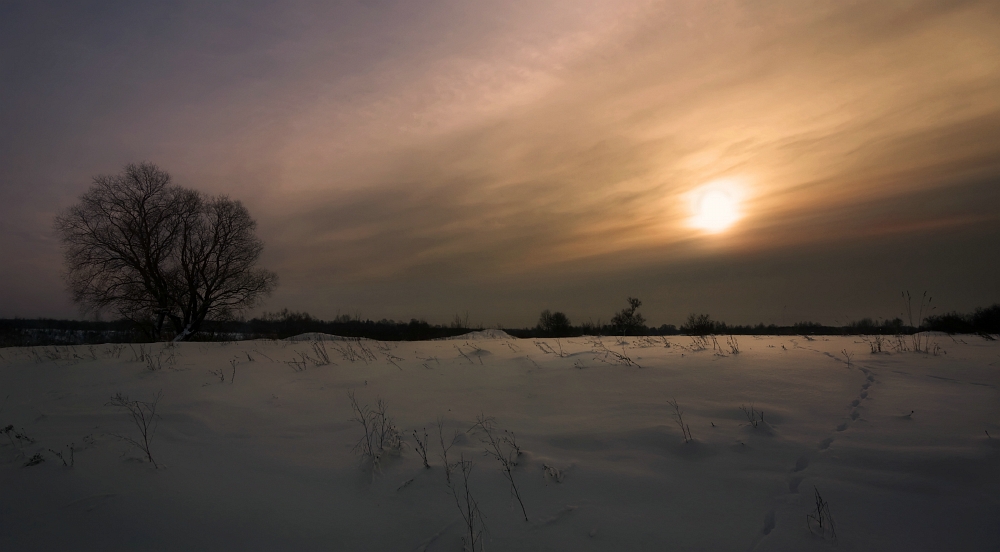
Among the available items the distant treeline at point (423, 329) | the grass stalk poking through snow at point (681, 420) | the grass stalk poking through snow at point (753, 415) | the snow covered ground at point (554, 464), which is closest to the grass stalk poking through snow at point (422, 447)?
the snow covered ground at point (554, 464)

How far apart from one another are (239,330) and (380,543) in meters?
29.3

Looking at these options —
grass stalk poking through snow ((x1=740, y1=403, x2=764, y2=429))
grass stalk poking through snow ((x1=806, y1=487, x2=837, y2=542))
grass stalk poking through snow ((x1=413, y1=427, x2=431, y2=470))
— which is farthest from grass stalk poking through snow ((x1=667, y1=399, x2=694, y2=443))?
grass stalk poking through snow ((x1=413, y1=427, x2=431, y2=470))

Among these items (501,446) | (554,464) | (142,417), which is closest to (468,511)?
(554,464)

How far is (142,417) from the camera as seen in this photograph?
16.9 ft

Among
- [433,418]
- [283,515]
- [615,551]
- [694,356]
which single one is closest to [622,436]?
[615,551]

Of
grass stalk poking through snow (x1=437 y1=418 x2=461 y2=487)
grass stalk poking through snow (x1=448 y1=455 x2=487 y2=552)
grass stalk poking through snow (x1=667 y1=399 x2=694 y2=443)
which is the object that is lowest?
grass stalk poking through snow (x1=448 y1=455 x2=487 y2=552)

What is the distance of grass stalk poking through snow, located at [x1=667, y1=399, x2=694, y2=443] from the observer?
4.23 metres

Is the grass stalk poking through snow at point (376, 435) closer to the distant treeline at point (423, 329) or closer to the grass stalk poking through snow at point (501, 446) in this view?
the grass stalk poking through snow at point (501, 446)

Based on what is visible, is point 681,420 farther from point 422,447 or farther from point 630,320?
point 630,320

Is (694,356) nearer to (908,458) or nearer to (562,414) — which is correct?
(562,414)

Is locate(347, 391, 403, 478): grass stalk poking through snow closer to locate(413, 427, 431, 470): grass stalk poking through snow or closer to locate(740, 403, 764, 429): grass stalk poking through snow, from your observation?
locate(413, 427, 431, 470): grass stalk poking through snow

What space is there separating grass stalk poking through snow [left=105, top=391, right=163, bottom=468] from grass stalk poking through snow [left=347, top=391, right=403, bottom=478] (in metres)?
1.89

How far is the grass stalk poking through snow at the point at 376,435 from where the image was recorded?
431 centimetres

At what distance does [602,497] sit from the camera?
344 centimetres
